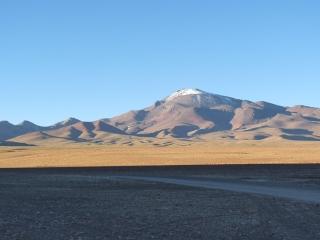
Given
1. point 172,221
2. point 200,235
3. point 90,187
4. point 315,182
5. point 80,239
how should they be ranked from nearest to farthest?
point 80,239, point 200,235, point 172,221, point 90,187, point 315,182

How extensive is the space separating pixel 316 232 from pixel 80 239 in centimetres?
574

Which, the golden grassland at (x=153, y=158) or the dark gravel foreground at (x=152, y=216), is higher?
the golden grassland at (x=153, y=158)

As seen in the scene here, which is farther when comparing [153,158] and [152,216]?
[153,158]

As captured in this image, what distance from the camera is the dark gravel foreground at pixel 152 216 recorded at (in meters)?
16.3

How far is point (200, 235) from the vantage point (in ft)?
53.3

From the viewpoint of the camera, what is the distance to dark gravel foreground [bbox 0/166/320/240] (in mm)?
16266

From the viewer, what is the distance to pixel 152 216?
67.1ft

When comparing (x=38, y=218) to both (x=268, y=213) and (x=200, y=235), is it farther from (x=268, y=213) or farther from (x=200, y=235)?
(x=268, y=213)

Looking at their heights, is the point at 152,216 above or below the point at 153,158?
below

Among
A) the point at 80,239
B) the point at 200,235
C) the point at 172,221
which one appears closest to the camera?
the point at 80,239

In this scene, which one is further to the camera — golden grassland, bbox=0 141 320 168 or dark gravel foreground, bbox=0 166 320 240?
golden grassland, bbox=0 141 320 168

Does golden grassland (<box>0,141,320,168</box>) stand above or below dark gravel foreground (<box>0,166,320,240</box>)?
above

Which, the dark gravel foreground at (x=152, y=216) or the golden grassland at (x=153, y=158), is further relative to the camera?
the golden grassland at (x=153, y=158)

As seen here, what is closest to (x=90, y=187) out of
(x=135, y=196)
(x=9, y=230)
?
(x=135, y=196)
